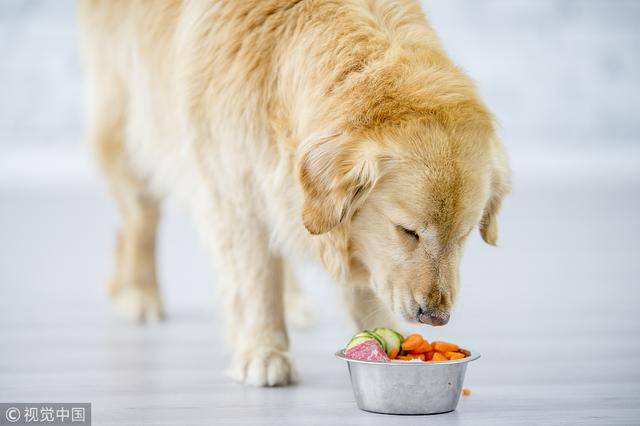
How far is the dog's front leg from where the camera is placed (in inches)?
108

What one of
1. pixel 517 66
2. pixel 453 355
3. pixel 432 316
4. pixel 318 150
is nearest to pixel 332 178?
pixel 318 150

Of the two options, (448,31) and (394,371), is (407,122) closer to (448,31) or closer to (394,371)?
(394,371)

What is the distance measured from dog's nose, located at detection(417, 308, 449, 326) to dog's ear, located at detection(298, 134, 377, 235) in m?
0.31

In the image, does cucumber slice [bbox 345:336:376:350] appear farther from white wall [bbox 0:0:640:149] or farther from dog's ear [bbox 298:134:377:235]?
white wall [bbox 0:0:640:149]

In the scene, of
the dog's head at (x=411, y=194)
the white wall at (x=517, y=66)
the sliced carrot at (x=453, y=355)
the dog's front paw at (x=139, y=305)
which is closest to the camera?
the dog's head at (x=411, y=194)

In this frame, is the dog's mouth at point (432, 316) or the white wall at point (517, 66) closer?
the dog's mouth at point (432, 316)

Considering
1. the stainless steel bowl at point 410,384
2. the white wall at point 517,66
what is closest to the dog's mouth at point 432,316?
the stainless steel bowl at point 410,384

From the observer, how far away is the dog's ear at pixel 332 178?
7.39 feet

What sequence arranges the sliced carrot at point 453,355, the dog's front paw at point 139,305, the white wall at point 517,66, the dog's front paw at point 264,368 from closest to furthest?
1. the sliced carrot at point 453,355
2. the dog's front paw at point 264,368
3. the dog's front paw at point 139,305
4. the white wall at point 517,66

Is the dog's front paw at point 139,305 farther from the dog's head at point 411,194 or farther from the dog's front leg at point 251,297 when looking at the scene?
the dog's head at point 411,194

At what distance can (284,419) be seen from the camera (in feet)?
7.56

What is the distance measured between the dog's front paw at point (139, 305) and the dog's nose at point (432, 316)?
5.66 ft

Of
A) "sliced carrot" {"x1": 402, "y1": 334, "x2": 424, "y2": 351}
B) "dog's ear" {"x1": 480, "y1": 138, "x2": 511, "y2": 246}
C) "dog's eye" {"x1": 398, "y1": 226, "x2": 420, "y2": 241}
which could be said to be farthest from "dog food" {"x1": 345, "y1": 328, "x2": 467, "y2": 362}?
"dog's ear" {"x1": 480, "y1": 138, "x2": 511, "y2": 246}

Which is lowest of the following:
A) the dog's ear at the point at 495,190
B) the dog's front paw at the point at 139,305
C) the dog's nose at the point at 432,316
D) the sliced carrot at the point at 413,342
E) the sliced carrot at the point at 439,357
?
the sliced carrot at the point at 439,357
